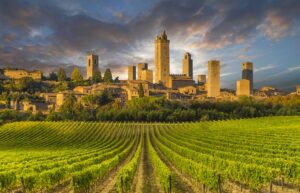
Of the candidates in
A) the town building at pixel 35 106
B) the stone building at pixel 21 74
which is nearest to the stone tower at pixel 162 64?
the stone building at pixel 21 74

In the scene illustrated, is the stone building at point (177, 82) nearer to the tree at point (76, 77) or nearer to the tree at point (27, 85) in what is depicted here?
the tree at point (76, 77)

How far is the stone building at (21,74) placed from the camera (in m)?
181

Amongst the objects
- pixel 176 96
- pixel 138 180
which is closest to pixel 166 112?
pixel 176 96

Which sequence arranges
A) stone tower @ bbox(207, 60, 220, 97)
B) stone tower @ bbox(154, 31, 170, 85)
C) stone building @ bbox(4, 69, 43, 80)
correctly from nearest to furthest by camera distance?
stone tower @ bbox(207, 60, 220, 97)
stone building @ bbox(4, 69, 43, 80)
stone tower @ bbox(154, 31, 170, 85)

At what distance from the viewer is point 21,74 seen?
7224 inches

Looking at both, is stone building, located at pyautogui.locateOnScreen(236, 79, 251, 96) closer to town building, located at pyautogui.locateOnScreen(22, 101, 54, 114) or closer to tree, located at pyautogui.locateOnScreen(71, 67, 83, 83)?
tree, located at pyautogui.locateOnScreen(71, 67, 83, 83)

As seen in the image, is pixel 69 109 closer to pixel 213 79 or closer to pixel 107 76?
pixel 107 76

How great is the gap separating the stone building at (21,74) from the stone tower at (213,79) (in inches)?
3291

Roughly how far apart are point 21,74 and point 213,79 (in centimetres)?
9491

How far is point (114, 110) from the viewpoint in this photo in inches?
3925

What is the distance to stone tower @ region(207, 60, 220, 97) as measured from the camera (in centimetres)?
16850

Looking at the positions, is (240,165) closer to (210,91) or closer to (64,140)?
(64,140)

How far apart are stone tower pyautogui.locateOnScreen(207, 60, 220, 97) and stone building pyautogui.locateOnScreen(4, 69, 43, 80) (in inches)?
3291

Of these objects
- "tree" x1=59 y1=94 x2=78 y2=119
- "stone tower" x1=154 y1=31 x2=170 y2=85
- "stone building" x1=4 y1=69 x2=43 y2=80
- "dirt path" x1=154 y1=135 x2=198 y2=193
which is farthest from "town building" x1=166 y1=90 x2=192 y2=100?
"dirt path" x1=154 y1=135 x2=198 y2=193
